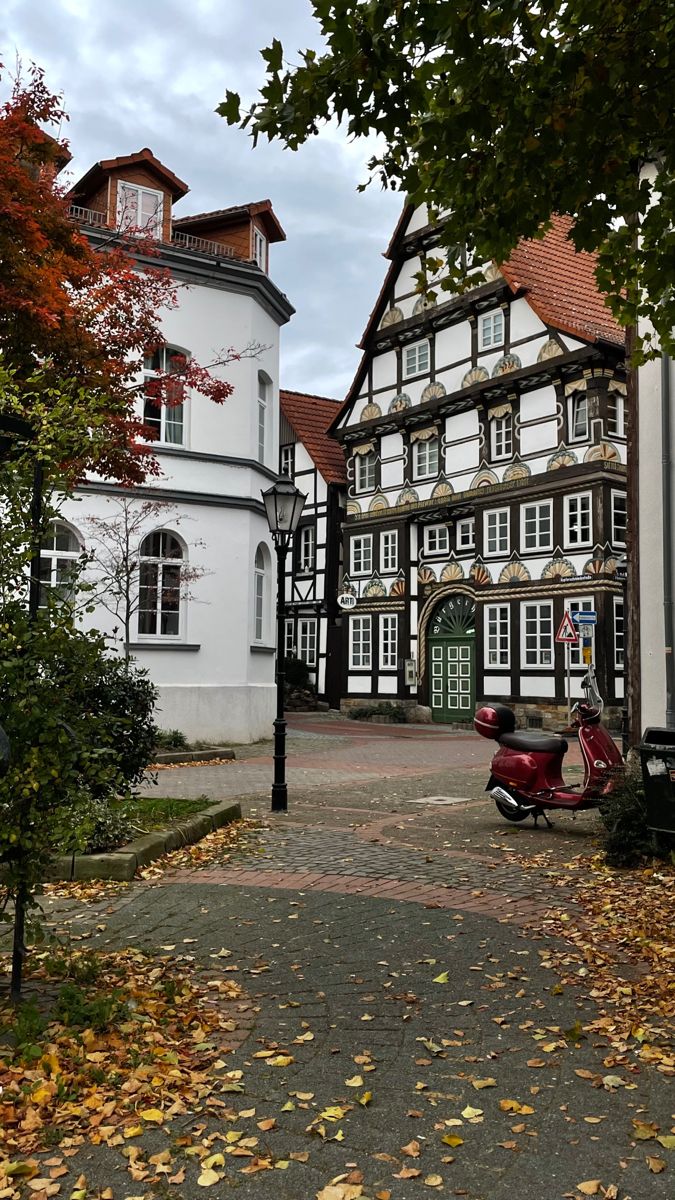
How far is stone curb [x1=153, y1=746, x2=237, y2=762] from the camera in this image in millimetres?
17141

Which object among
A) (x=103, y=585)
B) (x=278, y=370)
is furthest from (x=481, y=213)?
(x=278, y=370)

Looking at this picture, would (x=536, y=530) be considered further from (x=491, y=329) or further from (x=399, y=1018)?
(x=399, y=1018)

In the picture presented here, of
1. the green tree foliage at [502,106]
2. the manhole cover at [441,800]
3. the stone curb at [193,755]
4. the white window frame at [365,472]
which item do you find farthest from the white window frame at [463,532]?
the green tree foliage at [502,106]

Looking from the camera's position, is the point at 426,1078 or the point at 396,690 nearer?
the point at 426,1078

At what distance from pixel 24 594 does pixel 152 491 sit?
15056mm

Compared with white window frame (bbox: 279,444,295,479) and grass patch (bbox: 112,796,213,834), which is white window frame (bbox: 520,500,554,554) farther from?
grass patch (bbox: 112,796,213,834)

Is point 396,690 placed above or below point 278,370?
below

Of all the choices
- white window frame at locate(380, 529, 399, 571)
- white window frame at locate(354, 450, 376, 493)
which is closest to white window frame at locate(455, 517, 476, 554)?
white window frame at locate(380, 529, 399, 571)

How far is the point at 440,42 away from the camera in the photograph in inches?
195

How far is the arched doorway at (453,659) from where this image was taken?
31062mm

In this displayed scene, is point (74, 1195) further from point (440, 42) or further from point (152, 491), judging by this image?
point (152, 491)

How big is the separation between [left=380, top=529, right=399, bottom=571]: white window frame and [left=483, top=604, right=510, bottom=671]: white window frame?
15.4 feet

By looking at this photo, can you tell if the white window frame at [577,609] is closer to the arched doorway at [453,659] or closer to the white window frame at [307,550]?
the arched doorway at [453,659]

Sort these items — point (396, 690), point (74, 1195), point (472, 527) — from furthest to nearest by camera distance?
point (396, 690), point (472, 527), point (74, 1195)
